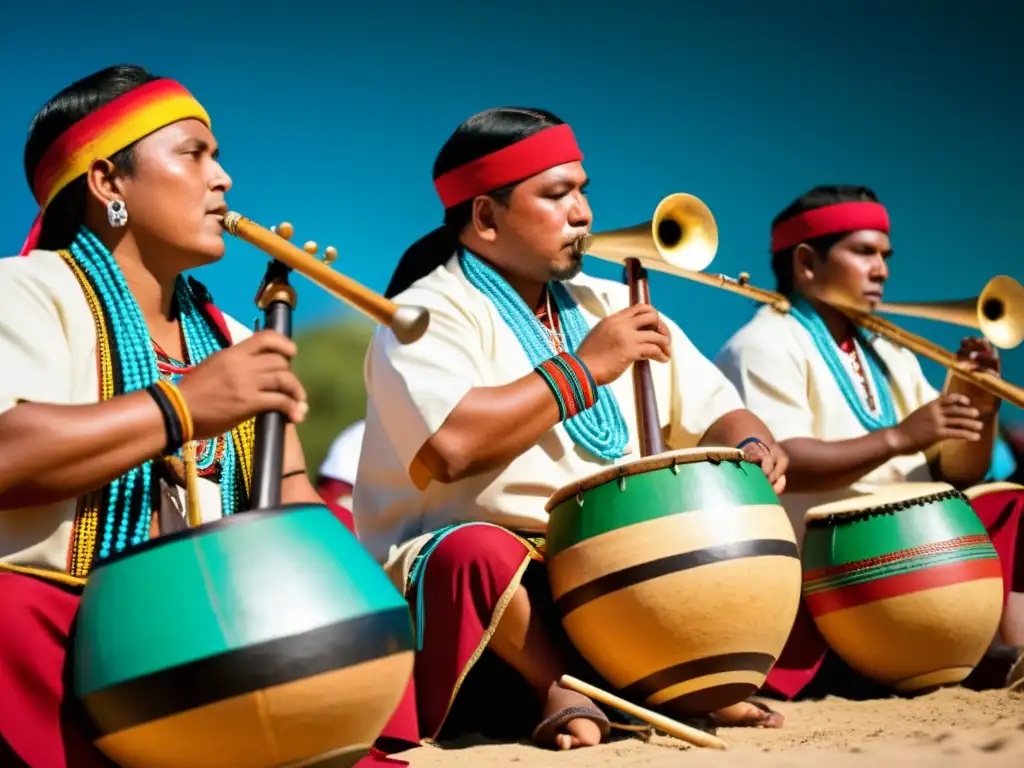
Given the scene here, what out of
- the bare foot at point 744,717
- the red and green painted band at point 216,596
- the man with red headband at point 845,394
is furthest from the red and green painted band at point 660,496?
the man with red headband at point 845,394

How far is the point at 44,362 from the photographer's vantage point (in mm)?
2648

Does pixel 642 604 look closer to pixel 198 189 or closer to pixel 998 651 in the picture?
pixel 198 189

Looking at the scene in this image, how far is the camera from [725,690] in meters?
3.11

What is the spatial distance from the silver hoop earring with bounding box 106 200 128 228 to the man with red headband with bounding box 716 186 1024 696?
2377 millimetres

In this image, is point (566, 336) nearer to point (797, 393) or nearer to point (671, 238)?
point (671, 238)

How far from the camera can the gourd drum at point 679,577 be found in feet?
9.79

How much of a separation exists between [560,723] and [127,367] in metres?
1.26

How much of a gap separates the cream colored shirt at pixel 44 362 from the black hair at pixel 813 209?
10.6 feet

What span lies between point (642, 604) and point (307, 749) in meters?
0.97

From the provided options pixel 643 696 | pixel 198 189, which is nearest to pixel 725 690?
pixel 643 696

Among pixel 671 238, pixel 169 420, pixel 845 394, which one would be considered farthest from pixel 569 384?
pixel 845 394

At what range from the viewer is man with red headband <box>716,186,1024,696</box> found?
4633mm

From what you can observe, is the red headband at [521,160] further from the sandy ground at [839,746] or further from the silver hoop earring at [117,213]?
the sandy ground at [839,746]

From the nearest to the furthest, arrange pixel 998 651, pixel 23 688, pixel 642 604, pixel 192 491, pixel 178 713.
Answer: pixel 178 713 → pixel 23 688 → pixel 192 491 → pixel 642 604 → pixel 998 651
